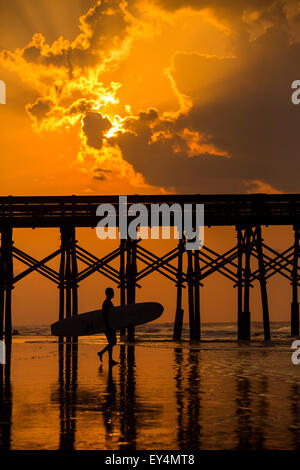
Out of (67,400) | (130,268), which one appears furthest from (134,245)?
(67,400)

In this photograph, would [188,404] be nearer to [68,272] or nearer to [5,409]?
[5,409]

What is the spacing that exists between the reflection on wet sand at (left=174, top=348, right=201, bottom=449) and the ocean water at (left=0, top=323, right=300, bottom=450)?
0.01 meters

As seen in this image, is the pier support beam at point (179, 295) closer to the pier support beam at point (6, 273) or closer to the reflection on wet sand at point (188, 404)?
the pier support beam at point (6, 273)

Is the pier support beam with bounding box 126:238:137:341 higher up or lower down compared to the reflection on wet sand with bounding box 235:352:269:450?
higher up

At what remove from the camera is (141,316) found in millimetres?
27969

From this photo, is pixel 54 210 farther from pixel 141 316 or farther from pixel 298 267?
pixel 298 267

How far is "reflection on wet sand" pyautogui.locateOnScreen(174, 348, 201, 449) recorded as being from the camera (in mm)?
7902

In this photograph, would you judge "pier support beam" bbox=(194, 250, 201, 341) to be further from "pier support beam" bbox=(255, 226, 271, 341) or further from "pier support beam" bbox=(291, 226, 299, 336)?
"pier support beam" bbox=(291, 226, 299, 336)

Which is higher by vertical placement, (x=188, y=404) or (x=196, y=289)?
(x=196, y=289)

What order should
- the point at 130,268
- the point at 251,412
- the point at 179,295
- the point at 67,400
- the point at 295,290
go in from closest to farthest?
the point at 251,412 → the point at 67,400 → the point at 130,268 → the point at 179,295 → the point at 295,290

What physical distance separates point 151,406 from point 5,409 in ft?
6.33

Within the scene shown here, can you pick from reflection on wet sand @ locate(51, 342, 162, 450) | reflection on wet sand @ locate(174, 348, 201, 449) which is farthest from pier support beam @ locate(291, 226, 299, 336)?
reflection on wet sand @ locate(51, 342, 162, 450)

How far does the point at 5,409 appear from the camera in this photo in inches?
408
